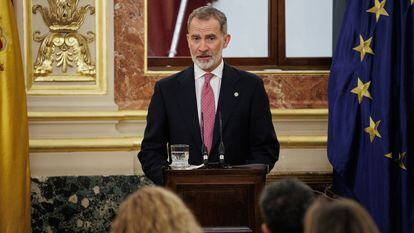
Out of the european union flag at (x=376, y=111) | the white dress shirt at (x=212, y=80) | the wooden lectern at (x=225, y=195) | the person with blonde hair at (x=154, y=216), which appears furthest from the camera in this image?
the european union flag at (x=376, y=111)

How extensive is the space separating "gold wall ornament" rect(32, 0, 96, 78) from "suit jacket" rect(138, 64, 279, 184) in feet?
3.92

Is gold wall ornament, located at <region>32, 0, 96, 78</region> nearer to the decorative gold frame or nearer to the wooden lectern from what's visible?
the decorative gold frame

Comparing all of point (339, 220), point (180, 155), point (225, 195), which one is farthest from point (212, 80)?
point (339, 220)

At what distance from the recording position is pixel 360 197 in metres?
5.37

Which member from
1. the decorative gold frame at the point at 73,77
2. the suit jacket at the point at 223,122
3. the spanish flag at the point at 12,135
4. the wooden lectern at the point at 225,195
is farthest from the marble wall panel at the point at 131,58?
the wooden lectern at the point at 225,195

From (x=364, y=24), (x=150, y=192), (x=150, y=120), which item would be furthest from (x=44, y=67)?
(x=150, y=192)

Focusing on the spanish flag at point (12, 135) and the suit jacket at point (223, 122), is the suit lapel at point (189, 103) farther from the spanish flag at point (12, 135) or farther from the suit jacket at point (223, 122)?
the spanish flag at point (12, 135)

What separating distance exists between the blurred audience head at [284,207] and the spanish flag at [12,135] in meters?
2.77

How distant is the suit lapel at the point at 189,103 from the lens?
443 cm

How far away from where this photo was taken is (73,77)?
5.63 m

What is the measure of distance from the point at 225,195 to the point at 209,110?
0.75 m

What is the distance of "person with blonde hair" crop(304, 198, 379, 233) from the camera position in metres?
2.23

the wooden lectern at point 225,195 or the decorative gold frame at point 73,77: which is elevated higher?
Answer: the decorative gold frame at point 73,77

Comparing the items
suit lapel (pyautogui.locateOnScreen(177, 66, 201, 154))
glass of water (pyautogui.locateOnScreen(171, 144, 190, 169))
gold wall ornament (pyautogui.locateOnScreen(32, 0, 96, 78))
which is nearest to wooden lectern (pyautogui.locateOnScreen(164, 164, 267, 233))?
glass of water (pyautogui.locateOnScreen(171, 144, 190, 169))
